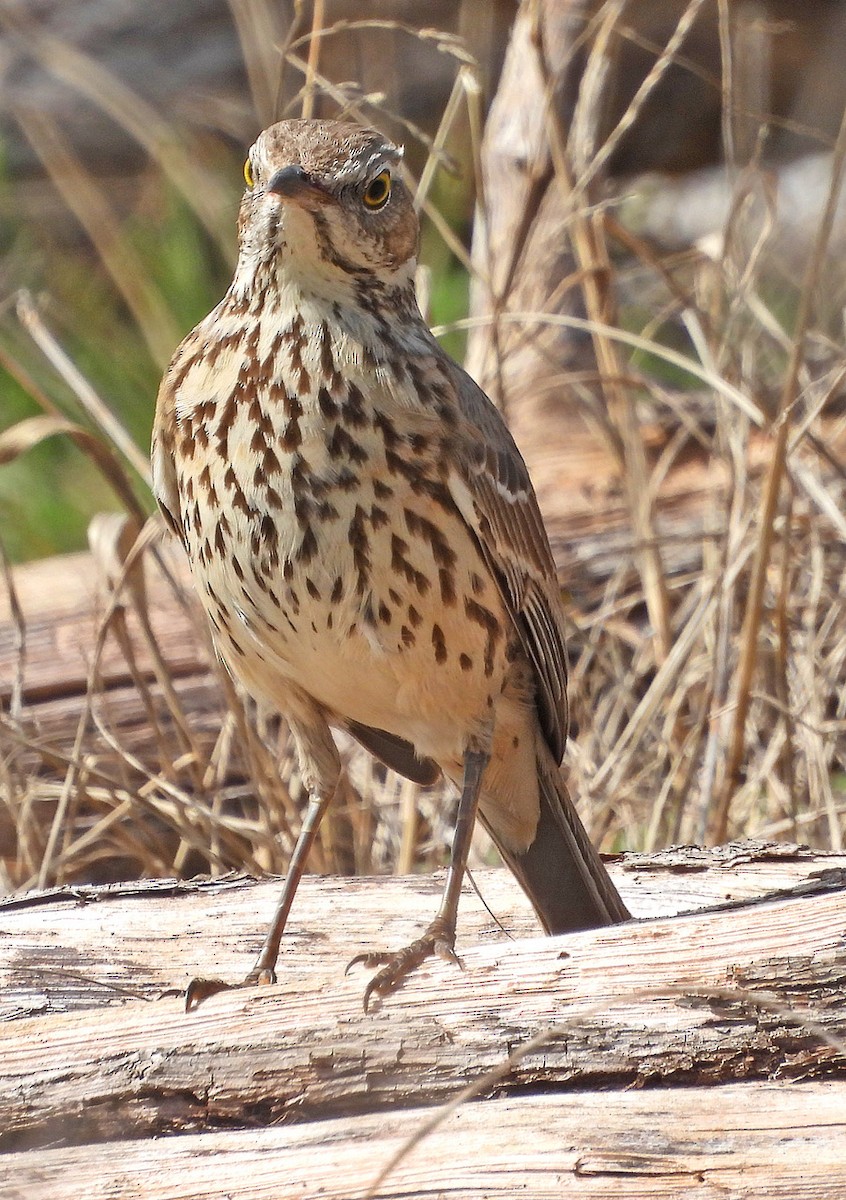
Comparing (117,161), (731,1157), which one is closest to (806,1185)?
(731,1157)

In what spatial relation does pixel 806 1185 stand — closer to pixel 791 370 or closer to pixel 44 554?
pixel 791 370

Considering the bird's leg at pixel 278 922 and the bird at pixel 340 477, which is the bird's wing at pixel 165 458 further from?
the bird's leg at pixel 278 922

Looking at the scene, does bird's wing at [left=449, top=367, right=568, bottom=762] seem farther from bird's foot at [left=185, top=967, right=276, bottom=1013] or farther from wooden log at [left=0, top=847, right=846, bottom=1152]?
bird's foot at [left=185, top=967, right=276, bottom=1013]

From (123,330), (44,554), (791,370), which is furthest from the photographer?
(123,330)

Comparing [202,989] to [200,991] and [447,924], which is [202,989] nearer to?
[200,991]

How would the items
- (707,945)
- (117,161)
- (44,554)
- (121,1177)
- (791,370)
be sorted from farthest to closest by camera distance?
(117,161), (44,554), (791,370), (707,945), (121,1177)

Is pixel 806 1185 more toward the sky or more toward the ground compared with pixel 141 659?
more toward the ground

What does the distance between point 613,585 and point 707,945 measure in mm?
2730

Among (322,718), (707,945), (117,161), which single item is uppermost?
(117,161)

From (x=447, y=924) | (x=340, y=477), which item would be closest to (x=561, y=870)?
(x=447, y=924)

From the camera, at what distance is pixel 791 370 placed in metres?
4.38

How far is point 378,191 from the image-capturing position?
3.50 metres

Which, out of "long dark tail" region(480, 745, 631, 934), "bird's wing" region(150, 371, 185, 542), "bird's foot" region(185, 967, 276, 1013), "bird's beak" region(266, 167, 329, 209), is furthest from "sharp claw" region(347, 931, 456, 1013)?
"bird's beak" region(266, 167, 329, 209)

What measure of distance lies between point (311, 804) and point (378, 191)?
62.2 inches
